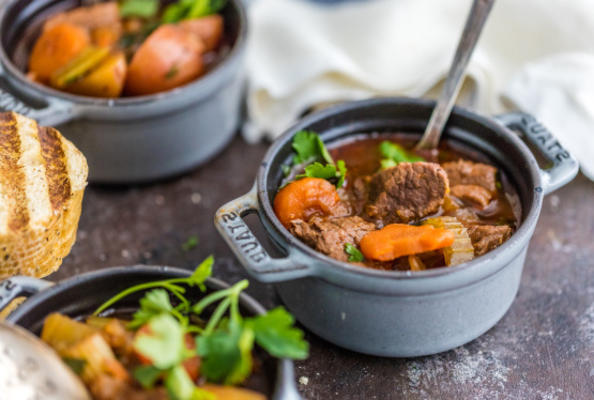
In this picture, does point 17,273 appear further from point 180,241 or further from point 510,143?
point 510,143

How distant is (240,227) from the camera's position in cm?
205

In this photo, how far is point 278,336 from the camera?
67.5 inches

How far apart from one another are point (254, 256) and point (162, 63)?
1157 millimetres

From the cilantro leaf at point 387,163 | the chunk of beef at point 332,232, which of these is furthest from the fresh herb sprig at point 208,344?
the cilantro leaf at point 387,163

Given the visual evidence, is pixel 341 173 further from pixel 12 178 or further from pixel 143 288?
pixel 12 178

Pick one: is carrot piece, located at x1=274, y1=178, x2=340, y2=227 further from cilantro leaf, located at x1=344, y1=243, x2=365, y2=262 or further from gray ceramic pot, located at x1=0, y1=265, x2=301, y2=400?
gray ceramic pot, located at x1=0, y1=265, x2=301, y2=400

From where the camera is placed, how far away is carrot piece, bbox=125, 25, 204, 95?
9.12ft

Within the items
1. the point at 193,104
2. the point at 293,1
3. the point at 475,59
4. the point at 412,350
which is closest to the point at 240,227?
the point at 412,350

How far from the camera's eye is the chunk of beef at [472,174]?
2359 millimetres

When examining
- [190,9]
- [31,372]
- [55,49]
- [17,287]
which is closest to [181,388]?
[31,372]

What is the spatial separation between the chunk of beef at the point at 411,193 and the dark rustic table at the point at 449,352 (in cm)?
47

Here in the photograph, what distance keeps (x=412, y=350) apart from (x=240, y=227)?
65cm

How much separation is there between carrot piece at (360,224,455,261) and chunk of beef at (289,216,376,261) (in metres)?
0.07

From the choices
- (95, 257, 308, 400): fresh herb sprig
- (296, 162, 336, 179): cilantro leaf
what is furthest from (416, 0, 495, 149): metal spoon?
(95, 257, 308, 400): fresh herb sprig
